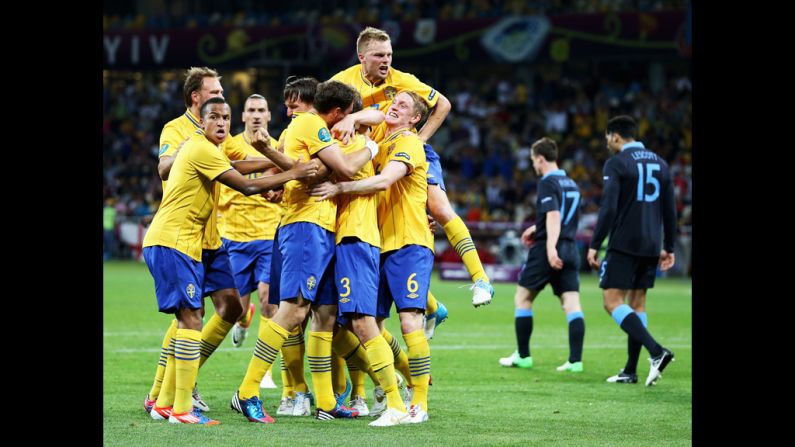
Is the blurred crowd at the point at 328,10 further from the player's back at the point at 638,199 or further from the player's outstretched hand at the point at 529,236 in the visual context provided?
the player's back at the point at 638,199

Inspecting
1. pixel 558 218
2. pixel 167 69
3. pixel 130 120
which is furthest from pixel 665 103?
pixel 558 218

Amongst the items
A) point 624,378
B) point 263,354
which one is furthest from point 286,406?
point 624,378

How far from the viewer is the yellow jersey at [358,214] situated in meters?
7.55

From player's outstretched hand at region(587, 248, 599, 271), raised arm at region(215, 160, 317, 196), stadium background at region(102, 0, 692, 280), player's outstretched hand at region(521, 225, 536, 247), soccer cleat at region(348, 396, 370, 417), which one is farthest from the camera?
stadium background at region(102, 0, 692, 280)

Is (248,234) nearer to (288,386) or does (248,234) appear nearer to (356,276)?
(288,386)

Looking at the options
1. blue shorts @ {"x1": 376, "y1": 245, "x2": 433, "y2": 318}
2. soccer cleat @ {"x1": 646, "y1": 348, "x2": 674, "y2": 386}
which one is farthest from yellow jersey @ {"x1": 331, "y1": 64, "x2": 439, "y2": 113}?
soccer cleat @ {"x1": 646, "y1": 348, "x2": 674, "y2": 386}

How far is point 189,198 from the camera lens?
7469 mm

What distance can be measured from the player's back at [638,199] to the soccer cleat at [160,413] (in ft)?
14.7

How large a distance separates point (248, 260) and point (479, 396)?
2.31 m

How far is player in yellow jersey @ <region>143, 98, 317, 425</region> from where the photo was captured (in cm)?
735

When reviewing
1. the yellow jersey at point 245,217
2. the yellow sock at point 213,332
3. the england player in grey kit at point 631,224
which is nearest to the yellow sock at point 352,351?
the yellow sock at point 213,332

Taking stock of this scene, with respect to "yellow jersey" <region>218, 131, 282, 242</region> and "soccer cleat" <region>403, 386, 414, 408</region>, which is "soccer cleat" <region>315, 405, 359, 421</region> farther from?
"yellow jersey" <region>218, 131, 282, 242</region>

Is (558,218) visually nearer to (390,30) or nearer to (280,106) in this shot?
(390,30)
